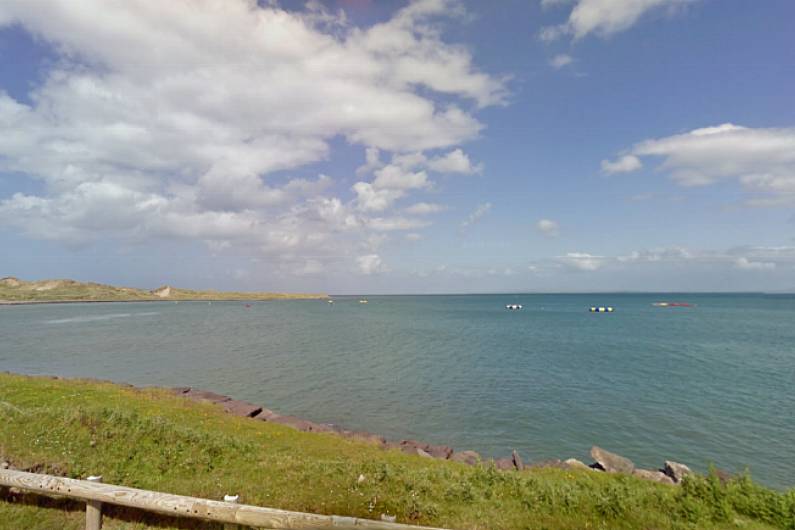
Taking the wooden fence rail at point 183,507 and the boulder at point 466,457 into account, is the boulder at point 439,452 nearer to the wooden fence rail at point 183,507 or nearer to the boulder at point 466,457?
the boulder at point 466,457

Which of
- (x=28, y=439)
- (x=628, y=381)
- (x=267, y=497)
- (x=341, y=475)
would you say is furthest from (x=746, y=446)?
(x=28, y=439)

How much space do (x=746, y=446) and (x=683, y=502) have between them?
24.1m

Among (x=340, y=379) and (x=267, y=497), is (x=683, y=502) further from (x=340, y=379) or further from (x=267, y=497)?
(x=340, y=379)

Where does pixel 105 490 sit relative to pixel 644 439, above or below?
above

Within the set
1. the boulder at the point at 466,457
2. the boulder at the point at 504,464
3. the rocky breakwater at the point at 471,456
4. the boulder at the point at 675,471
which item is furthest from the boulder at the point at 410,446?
the boulder at the point at 675,471

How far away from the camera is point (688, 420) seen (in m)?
33.2

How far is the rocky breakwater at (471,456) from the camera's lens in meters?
21.1

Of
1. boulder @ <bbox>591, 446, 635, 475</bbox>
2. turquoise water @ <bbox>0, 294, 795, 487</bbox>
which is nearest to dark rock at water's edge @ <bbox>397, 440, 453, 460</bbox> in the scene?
turquoise water @ <bbox>0, 294, 795, 487</bbox>

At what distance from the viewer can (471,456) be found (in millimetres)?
24594

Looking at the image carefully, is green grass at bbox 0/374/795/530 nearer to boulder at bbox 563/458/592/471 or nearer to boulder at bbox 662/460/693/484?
boulder at bbox 662/460/693/484

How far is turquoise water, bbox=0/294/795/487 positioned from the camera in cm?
2920

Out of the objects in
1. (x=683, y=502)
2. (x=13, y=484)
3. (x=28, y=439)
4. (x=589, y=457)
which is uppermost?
(x=13, y=484)

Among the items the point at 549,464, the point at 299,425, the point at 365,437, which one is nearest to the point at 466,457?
the point at 549,464

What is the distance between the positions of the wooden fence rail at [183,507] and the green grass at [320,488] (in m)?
1.47
